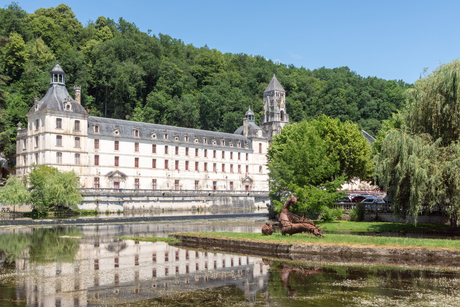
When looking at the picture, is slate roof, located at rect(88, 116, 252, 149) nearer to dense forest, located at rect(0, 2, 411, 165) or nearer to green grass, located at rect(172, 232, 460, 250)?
dense forest, located at rect(0, 2, 411, 165)

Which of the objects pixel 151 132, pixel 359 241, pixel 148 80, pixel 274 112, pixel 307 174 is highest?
pixel 148 80

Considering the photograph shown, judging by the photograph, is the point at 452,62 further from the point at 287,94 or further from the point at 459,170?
the point at 287,94

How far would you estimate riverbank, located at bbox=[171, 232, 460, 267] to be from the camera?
19.8 meters

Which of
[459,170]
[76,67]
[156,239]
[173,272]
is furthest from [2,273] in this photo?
[76,67]

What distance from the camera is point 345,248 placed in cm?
2095

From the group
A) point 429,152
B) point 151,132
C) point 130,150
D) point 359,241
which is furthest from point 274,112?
point 359,241

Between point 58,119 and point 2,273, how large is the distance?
161 feet

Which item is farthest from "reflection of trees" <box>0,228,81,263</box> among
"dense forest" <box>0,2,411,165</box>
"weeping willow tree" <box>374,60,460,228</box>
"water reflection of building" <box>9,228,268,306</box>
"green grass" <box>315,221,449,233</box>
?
"dense forest" <box>0,2,411,165</box>

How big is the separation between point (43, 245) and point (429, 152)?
76.4ft

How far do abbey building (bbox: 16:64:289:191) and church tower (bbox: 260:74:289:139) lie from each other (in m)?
8.46

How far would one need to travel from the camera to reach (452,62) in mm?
29188

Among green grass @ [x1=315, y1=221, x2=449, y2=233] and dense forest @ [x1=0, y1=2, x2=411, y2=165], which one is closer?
green grass @ [x1=315, y1=221, x2=449, y2=233]

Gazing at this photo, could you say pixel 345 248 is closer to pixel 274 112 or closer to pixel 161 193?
pixel 161 193

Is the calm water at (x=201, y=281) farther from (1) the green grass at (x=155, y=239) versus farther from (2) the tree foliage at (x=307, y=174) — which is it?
(2) the tree foliage at (x=307, y=174)
